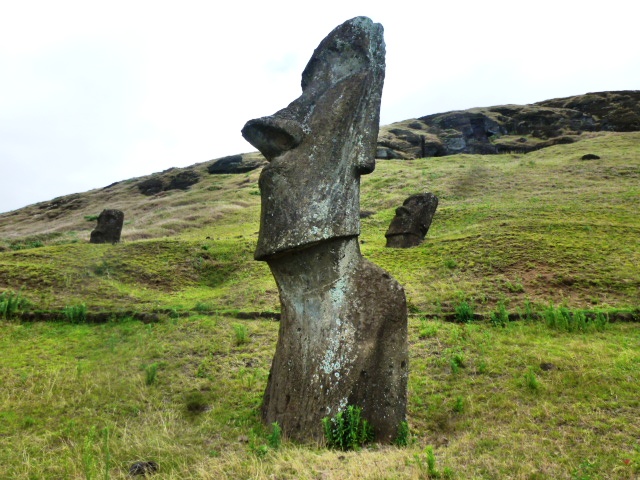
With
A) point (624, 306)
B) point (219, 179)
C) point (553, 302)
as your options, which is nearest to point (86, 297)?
point (553, 302)

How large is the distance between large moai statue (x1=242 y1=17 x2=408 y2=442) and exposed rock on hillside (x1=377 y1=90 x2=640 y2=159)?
65.7m

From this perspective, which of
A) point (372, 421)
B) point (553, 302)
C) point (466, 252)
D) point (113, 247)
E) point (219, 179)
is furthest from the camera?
point (219, 179)

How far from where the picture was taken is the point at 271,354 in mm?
9359

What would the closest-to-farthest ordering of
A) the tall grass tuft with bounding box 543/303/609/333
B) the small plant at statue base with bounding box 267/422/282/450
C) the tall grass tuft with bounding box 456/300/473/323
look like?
the small plant at statue base with bounding box 267/422/282/450
the tall grass tuft with bounding box 543/303/609/333
the tall grass tuft with bounding box 456/300/473/323

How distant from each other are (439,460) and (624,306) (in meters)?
8.71

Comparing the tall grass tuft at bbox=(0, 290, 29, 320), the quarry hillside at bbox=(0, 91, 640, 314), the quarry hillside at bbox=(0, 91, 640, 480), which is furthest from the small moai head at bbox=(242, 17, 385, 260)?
the tall grass tuft at bbox=(0, 290, 29, 320)

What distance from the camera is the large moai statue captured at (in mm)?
5816

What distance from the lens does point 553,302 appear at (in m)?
11.8

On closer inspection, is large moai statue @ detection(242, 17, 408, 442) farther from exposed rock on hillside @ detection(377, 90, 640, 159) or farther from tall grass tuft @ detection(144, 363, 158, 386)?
exposed rock on hillside @ detection(377, 90, 640, 159)

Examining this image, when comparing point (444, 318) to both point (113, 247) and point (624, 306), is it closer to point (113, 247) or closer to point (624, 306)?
point (624, 306)

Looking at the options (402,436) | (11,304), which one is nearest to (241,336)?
(402,436)

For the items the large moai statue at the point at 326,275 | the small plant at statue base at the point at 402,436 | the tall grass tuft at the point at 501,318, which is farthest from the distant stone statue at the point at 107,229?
the small plant at statue base at the point at 402,436

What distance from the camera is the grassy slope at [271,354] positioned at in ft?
15.6

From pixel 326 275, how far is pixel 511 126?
93.3m
